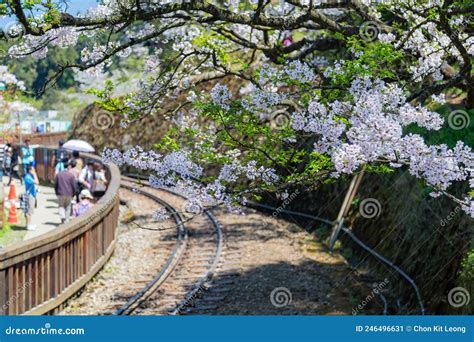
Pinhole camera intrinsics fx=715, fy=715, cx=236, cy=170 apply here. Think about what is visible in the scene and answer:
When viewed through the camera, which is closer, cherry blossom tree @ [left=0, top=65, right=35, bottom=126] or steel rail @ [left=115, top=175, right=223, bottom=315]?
steel rail @ [left=115, top=175, right=223, bottom=315]

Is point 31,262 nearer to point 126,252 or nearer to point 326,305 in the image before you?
point 326,305

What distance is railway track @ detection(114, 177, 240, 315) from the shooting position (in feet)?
41.9

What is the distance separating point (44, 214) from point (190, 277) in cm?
878

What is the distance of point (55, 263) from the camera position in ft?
39.4

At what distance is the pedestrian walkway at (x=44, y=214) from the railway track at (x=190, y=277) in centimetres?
361

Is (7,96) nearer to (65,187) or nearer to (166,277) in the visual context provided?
(65,187)

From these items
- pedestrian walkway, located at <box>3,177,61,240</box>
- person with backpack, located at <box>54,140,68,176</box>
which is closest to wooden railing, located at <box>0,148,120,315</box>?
pedestrian walkway, located at <box>3,177,61,240</box>

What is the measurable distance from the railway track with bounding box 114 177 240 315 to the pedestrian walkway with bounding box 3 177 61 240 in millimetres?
3607

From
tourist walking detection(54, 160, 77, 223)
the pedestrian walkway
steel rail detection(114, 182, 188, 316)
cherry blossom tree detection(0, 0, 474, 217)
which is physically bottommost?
the pedestrian walkway

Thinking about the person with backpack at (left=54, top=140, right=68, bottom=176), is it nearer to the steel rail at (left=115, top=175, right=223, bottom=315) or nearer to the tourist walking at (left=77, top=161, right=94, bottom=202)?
the tourist walking at (left=77, top=161, right=94, bottom=202)

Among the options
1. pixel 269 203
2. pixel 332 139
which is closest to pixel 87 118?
pixel 269 203

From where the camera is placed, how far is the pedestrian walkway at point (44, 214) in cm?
1928

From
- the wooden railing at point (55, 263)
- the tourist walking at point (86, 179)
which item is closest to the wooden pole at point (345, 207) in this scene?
the wooden railing at point (55, 263)

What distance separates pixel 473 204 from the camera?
7168 mm
